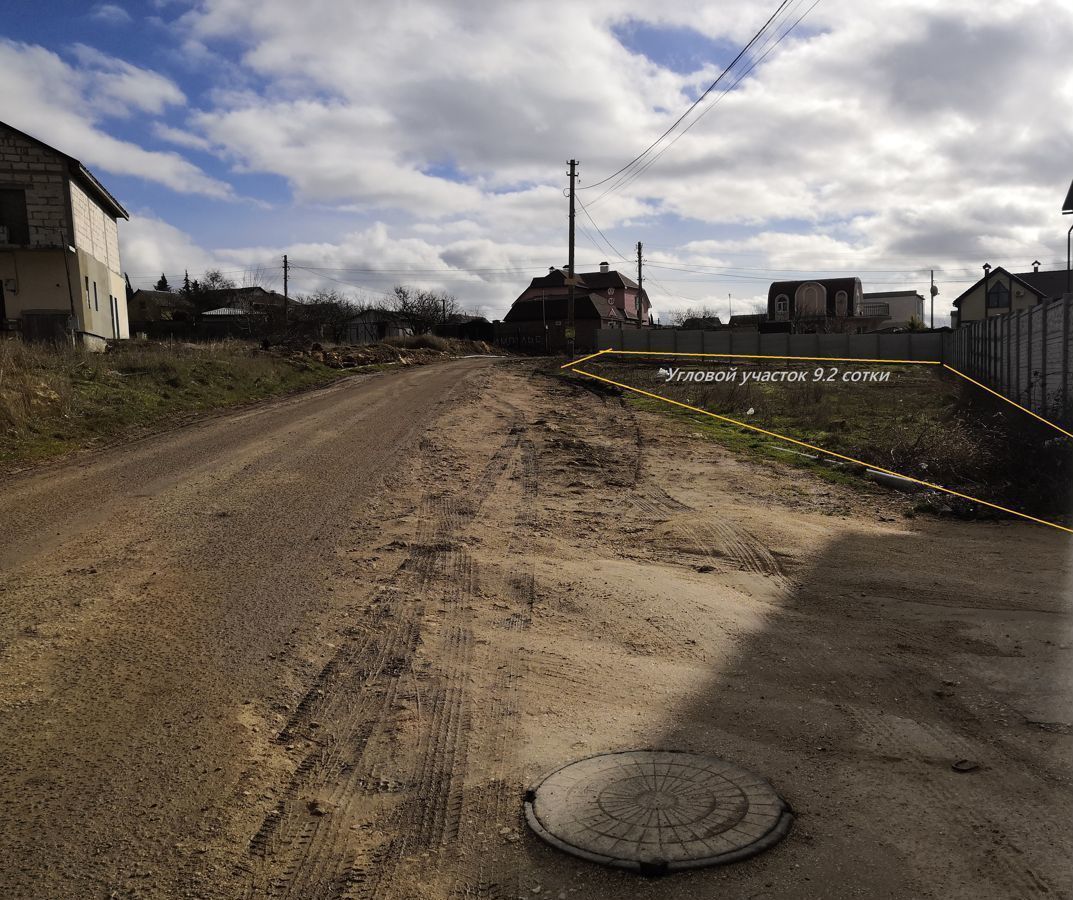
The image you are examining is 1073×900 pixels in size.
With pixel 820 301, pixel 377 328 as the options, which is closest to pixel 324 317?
pixel 377 328

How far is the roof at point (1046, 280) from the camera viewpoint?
178 ft

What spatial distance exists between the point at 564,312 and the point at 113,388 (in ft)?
174

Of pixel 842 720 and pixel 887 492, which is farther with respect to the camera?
pixel 887 492

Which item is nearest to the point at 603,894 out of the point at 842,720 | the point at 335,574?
the point at 842,720

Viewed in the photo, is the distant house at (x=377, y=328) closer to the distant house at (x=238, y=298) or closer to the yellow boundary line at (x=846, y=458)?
the distant house at (x=238, y=298)

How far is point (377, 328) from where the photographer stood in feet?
215

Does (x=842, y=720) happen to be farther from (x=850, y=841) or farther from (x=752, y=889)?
(x=752, y=889)

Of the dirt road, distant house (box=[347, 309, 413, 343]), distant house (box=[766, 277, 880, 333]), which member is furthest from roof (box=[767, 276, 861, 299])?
the dirt road

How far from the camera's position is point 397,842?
3318 mm

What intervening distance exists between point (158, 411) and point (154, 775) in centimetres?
Result: 1363

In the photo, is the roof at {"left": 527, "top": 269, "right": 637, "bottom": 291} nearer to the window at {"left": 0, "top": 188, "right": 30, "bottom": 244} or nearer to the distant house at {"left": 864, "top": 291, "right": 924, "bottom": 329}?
the distant house at {"left": 864, "top": 291, "right": 924, "bottom": 329}

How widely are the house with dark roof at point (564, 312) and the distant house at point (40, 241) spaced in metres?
29.2

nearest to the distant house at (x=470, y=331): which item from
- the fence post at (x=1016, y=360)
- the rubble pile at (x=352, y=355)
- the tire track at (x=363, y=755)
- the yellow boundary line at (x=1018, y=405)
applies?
the rubble pile at (x=352, y=355)

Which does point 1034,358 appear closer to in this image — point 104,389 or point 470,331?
point 104,389
